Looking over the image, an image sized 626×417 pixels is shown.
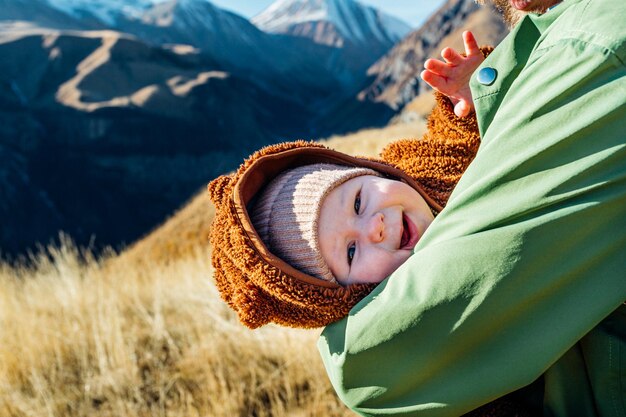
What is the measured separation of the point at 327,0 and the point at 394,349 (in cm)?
14081

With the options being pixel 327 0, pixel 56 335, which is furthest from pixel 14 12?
pixel 56 335

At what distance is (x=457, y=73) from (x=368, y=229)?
2.23ft

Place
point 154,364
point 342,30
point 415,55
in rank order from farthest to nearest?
1. point 342,30
2. point 415,55
3. point 154,364

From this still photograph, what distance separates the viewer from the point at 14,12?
290ft

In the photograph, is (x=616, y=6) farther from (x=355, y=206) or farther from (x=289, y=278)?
(x=289, y=278)

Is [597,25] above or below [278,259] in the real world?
above

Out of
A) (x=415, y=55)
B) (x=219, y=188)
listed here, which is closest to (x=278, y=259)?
(x=219, y=188)

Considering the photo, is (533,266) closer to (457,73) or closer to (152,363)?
(457,73)

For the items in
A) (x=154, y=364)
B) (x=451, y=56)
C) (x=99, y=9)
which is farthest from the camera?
(x=99, y=9)

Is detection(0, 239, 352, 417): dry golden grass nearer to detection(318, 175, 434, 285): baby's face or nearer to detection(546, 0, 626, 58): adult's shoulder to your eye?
detection(318, 175, 434, 285): baby's face

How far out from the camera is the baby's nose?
1241 millimetres

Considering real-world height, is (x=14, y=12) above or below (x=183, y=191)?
above

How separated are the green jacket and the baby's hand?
55cm

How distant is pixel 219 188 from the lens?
4.76 feet
